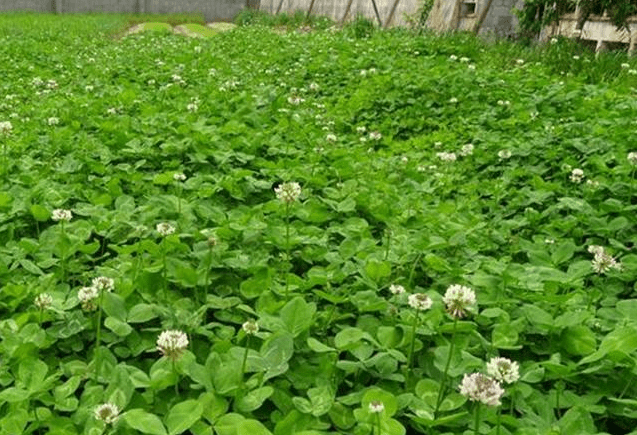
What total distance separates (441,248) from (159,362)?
54.4 inches

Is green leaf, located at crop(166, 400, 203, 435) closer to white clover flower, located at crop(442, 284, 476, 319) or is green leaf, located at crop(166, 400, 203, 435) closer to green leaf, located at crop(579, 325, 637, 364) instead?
white clover flower, located at crop(442, 284, 476, 319)

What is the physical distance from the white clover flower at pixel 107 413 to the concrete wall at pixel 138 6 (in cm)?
2618

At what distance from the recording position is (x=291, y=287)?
2520mm

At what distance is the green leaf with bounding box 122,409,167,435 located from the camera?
68.0 inches

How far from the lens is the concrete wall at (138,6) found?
25047 mm

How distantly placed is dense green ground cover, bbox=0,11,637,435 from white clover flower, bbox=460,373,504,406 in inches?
4.7

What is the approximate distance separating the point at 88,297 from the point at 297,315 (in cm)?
62

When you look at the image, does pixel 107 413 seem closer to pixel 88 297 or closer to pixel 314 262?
pixel 88 297

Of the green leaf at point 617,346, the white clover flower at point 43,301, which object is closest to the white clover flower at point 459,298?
the green leaf at point 617,346

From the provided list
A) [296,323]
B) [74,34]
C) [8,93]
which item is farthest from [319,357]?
[74,34]

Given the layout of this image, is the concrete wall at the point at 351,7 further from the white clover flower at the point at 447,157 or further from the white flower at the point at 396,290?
the white flower at the point at 396,290

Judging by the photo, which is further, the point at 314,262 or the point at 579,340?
the point at 314,262

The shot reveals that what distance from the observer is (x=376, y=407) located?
5.77ft

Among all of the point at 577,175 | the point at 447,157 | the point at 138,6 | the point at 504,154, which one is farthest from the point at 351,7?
the point at 577,175
